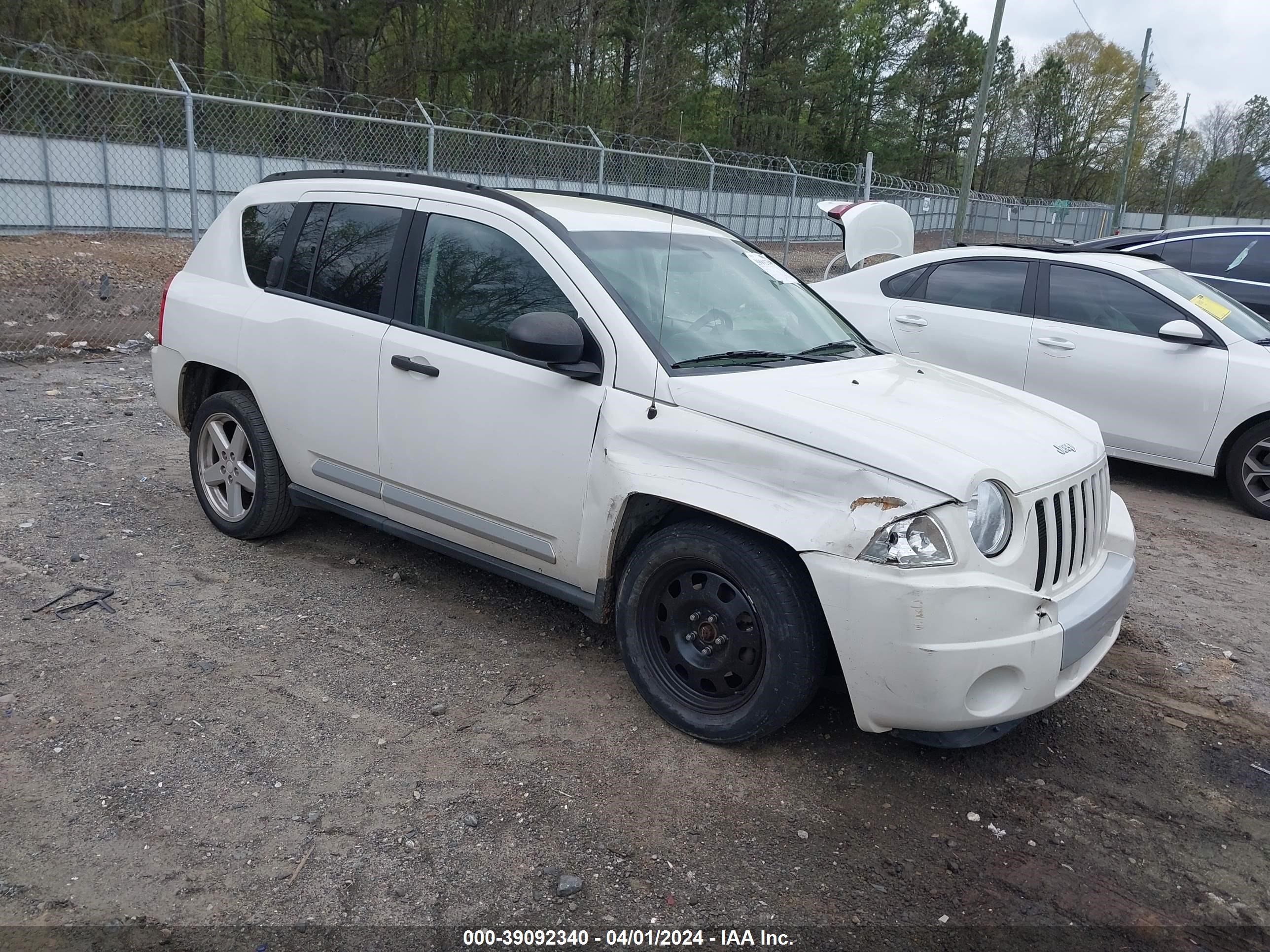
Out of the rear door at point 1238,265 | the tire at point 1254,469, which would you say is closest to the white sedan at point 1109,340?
the tire at point 1254,469

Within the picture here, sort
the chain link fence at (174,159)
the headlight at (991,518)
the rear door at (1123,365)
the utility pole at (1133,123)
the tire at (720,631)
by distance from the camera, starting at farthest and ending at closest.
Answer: the utility pole at (1133,123), the chain link fence at (174,159), the rear door at (1123,365), the tire at (720,631), the headlight at (991,518)

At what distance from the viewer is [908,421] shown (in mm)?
3293

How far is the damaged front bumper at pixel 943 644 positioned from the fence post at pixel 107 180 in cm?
1748

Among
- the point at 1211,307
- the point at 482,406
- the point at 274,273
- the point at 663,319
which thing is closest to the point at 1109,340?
the point at 1211,307

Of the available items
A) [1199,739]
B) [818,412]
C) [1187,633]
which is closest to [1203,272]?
[1187,633]

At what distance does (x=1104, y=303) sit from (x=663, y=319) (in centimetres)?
478

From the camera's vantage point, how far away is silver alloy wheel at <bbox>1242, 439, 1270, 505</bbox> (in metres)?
6.57

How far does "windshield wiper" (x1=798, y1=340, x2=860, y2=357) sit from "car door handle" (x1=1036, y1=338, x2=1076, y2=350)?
11.2ft

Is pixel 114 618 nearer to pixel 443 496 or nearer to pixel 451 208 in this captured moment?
pixel 443 496

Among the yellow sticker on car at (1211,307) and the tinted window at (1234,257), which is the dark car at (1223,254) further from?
→ the yellow sticker on car at (1211,307)

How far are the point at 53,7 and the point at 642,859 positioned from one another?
78.8ft

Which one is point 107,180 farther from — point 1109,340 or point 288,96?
point 1109,340

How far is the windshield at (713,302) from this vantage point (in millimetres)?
3736

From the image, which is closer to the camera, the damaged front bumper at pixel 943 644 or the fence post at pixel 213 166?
the damaged front bumper at pixel 943 644
